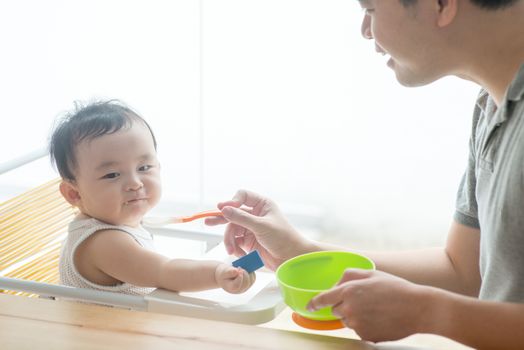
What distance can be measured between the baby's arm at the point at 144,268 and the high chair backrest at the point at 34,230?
1.10ft

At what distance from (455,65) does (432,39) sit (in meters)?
0.07

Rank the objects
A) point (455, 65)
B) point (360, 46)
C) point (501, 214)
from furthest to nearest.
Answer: point (360, 46) < point (455, 65) < point (501, 214)

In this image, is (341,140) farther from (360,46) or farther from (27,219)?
(27,219)

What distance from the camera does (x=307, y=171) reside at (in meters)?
3.25

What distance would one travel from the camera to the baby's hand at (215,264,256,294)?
138 cm

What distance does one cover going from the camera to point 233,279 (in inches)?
54.5

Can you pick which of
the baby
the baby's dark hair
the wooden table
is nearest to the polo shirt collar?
the wooden table

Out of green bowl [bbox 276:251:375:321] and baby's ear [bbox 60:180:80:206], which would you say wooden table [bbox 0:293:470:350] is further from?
baby's ear [bbox 60:180:80:206]

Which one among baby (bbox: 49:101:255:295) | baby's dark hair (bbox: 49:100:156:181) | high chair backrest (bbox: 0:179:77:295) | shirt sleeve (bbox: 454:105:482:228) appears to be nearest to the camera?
shirt sleeve (bbox: 454:105:482:228)

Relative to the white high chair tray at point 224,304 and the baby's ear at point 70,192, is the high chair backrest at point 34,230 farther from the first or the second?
the white high chair tray at point 224,304

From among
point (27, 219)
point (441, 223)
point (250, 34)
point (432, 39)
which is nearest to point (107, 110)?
point (27, 219)

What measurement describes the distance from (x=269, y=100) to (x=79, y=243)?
1710 millimetres

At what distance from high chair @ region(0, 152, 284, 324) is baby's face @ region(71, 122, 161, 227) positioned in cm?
17

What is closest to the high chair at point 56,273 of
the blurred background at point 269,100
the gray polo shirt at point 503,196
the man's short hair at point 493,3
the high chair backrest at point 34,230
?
the high chair backrest at point 34,230
